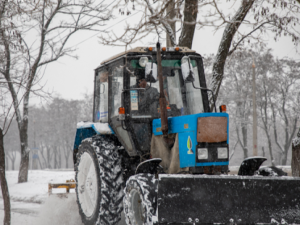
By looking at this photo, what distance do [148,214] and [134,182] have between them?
49 centimetres

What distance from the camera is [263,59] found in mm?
27109

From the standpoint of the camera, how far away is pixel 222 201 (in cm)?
377

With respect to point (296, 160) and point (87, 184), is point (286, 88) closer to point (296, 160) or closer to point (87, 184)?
point (296, 160)

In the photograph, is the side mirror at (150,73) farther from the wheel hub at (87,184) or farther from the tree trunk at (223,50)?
the tree trunk at (223,50)

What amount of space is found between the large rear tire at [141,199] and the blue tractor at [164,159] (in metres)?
0.01

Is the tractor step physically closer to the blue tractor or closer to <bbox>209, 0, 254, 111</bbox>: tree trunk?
the blue tractor

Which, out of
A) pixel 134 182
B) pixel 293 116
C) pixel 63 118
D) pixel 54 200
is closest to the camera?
pixel 134 182

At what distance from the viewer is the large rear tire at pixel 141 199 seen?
375cm

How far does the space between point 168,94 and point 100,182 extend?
1.64 meters

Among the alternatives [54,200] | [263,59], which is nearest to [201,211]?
[54,200]

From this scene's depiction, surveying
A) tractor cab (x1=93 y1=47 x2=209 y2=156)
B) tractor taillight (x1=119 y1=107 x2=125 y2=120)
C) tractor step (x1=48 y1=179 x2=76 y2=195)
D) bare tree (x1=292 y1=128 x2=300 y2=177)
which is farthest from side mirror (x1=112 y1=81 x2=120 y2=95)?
bare tree (x1=292 y1=128 x2=300 y2=177)

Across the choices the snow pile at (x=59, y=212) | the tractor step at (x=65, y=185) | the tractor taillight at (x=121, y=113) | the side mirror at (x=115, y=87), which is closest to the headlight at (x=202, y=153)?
the tractor taillight at (x=121, y=113)

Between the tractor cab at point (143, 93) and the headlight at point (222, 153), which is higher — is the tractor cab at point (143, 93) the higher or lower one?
the higher one

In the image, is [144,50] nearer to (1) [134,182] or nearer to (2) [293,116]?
(1) [134,182]
